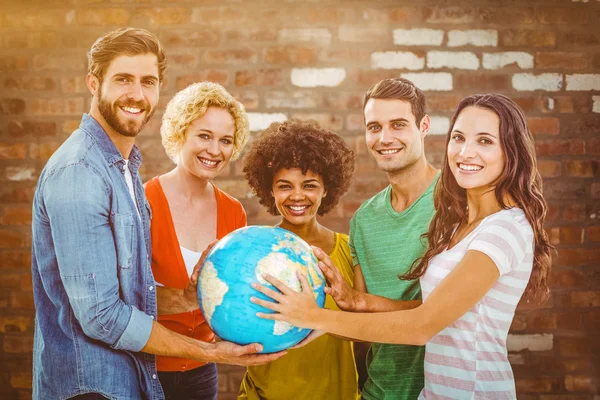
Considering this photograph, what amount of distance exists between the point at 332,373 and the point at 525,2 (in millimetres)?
2422

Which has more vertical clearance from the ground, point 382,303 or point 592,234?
point 592,234

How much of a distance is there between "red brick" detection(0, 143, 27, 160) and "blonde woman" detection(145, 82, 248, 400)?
→ 1020 millimetres

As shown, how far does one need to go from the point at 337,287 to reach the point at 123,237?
785 mm

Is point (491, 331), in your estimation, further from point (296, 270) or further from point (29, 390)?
point (29, 390)

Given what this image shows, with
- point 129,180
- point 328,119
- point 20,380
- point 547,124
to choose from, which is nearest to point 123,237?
point 129,180

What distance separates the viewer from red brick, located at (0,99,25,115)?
119 inches

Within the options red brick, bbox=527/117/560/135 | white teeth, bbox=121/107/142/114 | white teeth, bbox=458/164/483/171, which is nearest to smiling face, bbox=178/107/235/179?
white teeth, bbox=121/107/142/114

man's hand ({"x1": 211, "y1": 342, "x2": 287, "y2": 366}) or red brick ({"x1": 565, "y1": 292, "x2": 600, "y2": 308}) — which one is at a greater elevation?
man's hand ({"x1": 211, "y1": 342, "x2": 287, "y2": 366})

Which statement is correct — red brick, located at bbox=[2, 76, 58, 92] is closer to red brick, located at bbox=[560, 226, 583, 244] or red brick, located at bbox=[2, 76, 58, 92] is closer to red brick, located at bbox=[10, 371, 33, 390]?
red brick, located at bbox=[10, 371, 33, 390]

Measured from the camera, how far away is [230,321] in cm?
164

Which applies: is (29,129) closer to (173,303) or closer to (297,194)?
(173,303)

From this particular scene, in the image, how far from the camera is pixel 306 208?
7.76ft

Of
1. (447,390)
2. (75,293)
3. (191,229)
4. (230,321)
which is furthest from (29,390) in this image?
(447,390)

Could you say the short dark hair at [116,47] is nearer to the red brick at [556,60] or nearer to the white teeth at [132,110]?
the white teeth at [132,110]
